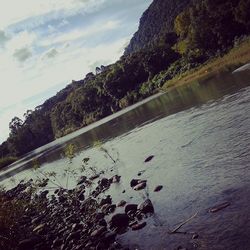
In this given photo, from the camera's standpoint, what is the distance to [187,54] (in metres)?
141

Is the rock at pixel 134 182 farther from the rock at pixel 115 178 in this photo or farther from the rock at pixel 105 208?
the rock at pixel 115 178

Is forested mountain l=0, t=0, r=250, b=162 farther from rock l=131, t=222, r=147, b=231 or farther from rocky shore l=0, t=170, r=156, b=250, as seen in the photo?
rock l=131, t=222, r=147, b=231

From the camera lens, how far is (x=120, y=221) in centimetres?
2444

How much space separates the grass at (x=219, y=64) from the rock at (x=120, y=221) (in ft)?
207

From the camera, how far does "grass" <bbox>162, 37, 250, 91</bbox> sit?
9158cm

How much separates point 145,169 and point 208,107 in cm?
1886

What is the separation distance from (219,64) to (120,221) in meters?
87.9

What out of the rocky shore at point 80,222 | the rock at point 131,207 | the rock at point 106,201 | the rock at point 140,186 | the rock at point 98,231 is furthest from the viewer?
the rock at point 106,201

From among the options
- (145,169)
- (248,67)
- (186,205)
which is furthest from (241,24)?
(186,205)

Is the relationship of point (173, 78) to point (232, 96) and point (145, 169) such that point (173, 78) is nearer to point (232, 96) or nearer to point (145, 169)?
point (232, 96)

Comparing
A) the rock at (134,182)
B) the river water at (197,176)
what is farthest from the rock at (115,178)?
the rock at (134,182)

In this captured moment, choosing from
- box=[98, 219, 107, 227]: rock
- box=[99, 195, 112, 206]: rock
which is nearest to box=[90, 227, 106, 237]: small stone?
box=[98, 219, 107, 227]: rock

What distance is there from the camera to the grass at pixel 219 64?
91.6 m

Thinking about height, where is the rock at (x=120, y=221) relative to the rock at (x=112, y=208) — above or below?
above
